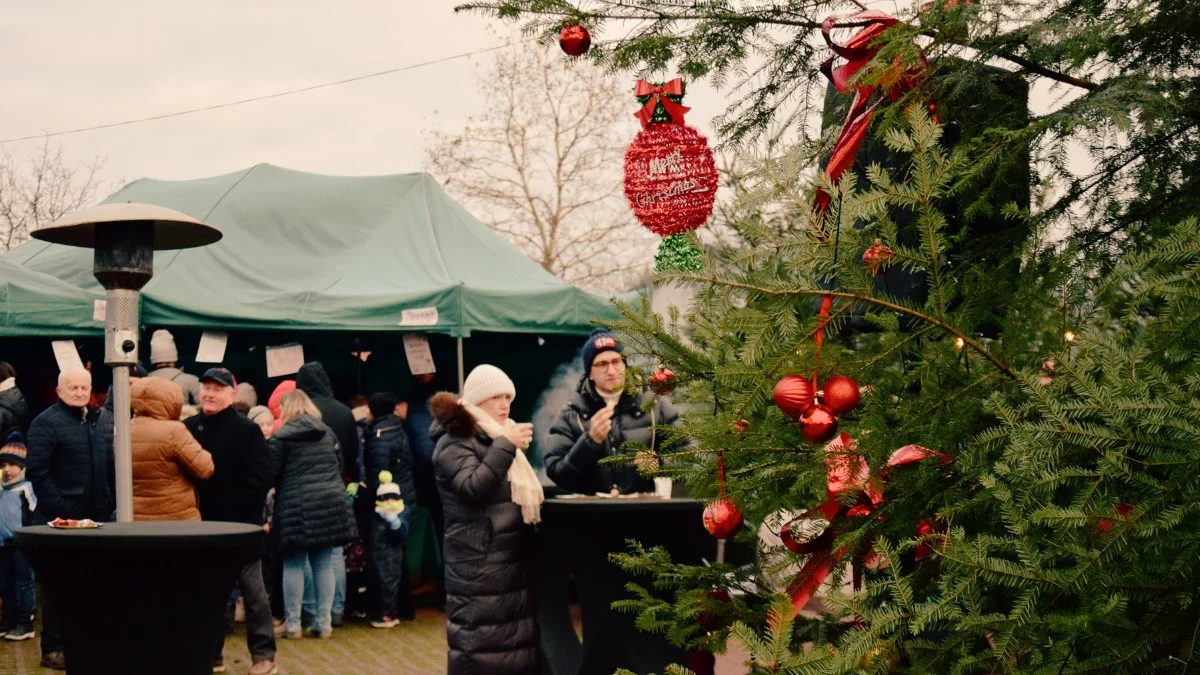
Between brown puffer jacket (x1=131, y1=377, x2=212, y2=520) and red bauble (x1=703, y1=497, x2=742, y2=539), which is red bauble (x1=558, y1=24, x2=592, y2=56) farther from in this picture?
brown puffer jacket (x1=131, y1=377, x2=212, y2=520)

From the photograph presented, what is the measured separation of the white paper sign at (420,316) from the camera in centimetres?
1010

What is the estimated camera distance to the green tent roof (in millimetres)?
10172

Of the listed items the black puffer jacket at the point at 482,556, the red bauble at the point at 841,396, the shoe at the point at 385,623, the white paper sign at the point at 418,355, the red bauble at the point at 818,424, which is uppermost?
the white paper sign at the point at 418,355

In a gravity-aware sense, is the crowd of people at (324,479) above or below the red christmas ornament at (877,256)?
below

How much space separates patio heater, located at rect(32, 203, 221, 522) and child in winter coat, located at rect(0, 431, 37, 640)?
2.55 m

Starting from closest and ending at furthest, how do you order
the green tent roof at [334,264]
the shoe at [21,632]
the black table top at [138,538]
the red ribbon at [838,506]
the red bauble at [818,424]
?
1. the red bauble at [818,424]
2. the red ribbon at [838,506]
3. the black table top at [138,538]
4. the shoe at [21,632]
5. the green tent roof at [334,264]

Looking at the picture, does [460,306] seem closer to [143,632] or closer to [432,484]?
[432,484]

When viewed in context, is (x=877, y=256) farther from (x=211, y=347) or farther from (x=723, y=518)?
(x=211, y=347)

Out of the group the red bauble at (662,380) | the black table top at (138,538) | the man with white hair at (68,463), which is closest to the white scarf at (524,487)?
the black table top at (138,538)

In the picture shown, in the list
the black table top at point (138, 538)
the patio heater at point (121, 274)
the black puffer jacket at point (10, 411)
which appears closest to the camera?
the black table top at point (138, 538)

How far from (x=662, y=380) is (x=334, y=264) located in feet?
31.9

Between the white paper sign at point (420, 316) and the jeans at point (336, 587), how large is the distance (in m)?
2.03

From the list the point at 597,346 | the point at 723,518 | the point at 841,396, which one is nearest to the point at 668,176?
the point at 597,346

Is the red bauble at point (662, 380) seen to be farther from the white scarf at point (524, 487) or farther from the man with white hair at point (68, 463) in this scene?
the man with white hair at point (68, 463)
